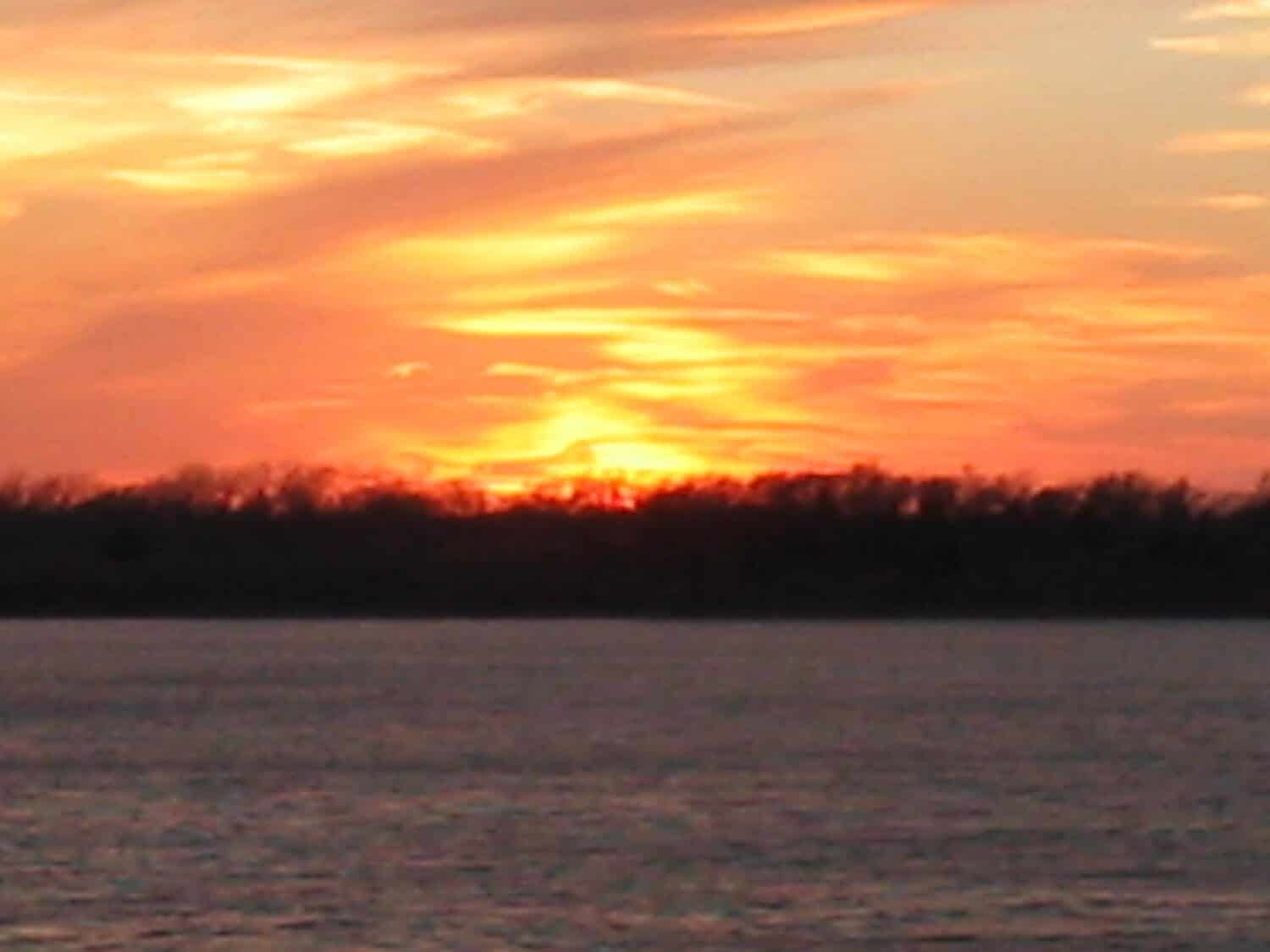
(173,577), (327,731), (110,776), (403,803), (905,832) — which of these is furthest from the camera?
(173,577)

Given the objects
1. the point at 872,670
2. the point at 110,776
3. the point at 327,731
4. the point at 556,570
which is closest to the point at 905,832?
the point at 110,776

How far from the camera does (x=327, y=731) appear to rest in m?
61.0

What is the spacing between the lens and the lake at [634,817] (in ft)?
96.3

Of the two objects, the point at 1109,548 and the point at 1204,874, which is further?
the point at 1109,548

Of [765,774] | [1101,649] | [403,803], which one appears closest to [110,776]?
[403,803]

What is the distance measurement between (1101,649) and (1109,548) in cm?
877

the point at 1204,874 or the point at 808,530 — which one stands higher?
the point at 808,530

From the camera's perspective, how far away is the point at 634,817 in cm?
3962

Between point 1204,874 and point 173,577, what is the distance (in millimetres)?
111638

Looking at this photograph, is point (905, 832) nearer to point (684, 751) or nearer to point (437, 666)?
point (684, 751)

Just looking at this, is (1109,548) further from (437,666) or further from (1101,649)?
(437,666)

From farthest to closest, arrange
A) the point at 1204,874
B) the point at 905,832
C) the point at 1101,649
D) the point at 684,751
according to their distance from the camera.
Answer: the point at 1101,649 < the point at 684,751 < the point at 905,832 < the point at 1204,874

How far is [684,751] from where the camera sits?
174 feet

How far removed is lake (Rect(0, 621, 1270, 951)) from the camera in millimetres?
29344
